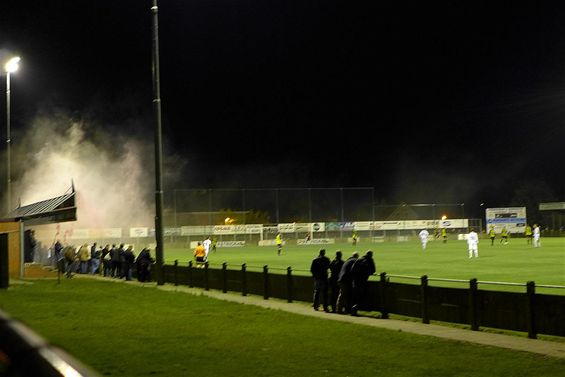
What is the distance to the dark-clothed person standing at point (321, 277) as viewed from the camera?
62.6 feet

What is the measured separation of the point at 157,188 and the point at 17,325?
28.2 m

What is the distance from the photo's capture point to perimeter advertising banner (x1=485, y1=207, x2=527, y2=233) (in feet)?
291

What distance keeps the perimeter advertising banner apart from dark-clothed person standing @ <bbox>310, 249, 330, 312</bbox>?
72410mm

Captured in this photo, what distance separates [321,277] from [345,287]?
112cm

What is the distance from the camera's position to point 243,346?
13.0 meters

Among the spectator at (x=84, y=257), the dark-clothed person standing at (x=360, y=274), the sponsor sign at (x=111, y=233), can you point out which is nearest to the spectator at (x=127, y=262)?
the spectator at (x=84, y=257)

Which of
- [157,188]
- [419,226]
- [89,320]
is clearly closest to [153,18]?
[157,188]

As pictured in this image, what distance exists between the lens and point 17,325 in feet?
6.10

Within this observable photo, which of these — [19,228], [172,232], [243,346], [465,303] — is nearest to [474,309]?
[465,303]

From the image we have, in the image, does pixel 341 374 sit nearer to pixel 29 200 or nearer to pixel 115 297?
pixel 115 297

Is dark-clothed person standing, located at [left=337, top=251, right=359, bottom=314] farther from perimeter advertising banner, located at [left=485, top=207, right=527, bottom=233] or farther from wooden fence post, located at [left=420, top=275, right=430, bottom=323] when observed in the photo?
perimeter advertising banner, located at [left=485, top=207, right=527, bottom=233]

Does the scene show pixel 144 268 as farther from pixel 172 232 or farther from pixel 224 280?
pixel 172 232

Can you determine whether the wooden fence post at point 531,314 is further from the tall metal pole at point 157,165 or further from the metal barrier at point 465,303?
the tall metal pole at point 157,165

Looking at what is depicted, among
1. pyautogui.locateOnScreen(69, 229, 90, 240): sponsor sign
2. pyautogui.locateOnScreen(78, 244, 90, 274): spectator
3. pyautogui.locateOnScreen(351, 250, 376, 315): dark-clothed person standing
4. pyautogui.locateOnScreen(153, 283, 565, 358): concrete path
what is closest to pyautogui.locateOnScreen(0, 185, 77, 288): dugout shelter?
pyautogui.locateOnScreen(78, 244, 90, 274): spectator
